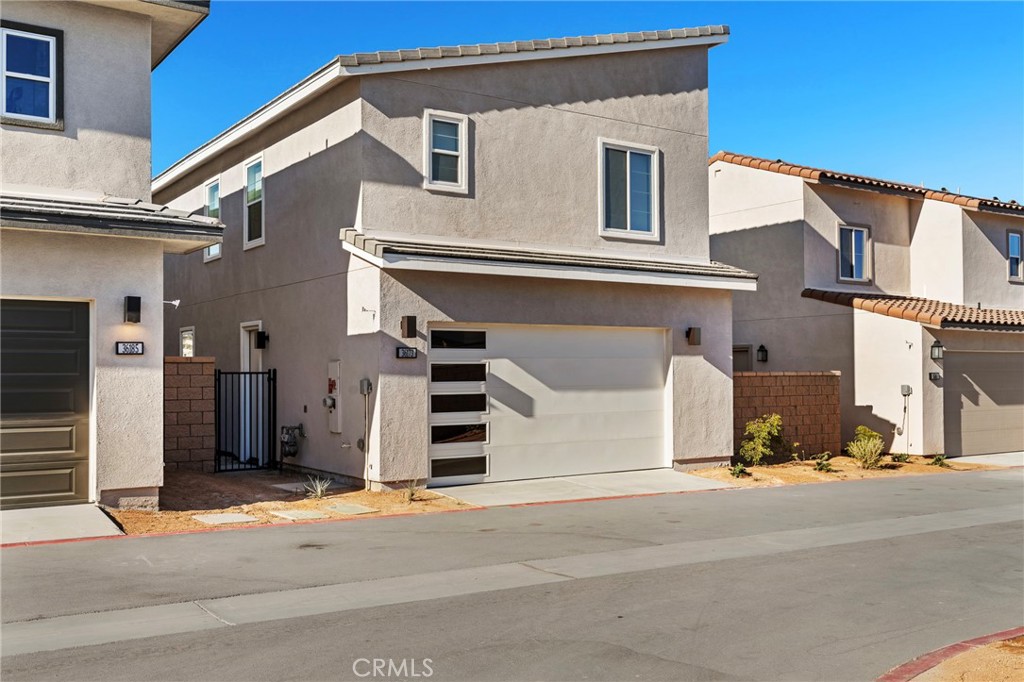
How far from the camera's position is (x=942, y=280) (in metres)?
23.9

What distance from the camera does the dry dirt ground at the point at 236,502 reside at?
455 inches

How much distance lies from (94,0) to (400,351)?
20.6 feet

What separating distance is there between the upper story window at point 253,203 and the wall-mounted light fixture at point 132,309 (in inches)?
243

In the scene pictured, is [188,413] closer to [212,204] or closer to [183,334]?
[212,204]

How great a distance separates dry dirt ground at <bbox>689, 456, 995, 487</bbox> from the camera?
1712 centimetres

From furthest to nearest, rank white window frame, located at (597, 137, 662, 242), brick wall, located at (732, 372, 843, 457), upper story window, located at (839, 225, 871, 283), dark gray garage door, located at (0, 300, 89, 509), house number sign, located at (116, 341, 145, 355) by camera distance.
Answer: upper story window, located at (839, 225, 871, 283), brick wall, located at (732, 372, 843, 457), white window frame, located at (597, 137, 662, 242), house number sign, located at (116, 341, 145, 355), dark gray garage door, located at (0, 300, 89, 509)

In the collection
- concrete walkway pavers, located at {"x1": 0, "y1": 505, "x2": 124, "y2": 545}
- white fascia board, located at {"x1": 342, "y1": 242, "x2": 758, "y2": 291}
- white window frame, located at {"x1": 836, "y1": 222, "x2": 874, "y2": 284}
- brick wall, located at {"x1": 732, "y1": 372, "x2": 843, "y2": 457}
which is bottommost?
concrete walkway pavers, located at {"x1": 0, "y1": 505, "x2": 124, "y2": 545}

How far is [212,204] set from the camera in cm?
2027

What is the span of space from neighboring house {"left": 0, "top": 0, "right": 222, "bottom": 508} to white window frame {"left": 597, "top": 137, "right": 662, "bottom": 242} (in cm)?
735

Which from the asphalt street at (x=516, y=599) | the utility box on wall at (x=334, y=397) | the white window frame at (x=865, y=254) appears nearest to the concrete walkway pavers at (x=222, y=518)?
the asphalt street at (x=516, y=599)

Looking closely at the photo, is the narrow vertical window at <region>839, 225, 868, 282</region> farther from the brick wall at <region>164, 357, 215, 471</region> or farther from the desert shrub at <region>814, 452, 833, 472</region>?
the brick wall at <region>164, 357, 215, 471</region>

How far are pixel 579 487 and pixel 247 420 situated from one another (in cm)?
693

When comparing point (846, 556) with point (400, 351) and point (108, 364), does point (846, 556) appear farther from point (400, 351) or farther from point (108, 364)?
point (108, 364)

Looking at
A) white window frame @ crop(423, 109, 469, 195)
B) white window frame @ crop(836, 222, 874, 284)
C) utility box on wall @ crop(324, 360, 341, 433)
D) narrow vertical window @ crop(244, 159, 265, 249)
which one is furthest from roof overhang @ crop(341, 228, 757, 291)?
white window frame @ crop(836, 222, 874, 284)
